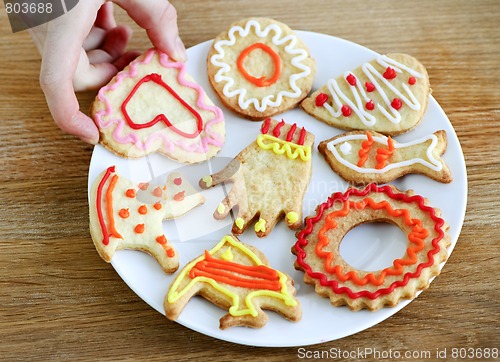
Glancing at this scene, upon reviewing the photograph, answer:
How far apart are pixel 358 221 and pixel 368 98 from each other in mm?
435

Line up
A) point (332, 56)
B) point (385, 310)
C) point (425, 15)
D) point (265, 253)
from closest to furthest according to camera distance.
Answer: point (385, 310) → point (265, 253) → point (332, 56) → point (425, 15)

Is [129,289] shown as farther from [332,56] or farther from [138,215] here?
[332,56]

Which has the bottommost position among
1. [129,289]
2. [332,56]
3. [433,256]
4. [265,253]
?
[129,289]

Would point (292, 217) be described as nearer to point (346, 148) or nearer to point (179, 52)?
point (346, 148)

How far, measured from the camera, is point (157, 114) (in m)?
2.16

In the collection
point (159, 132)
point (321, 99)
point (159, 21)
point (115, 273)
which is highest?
point (159, 21)

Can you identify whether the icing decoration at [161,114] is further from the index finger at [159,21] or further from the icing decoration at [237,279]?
the icing decoration at [237,279]

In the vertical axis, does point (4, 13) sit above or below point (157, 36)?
below

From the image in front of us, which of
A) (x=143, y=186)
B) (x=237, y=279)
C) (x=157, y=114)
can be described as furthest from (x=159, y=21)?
(x=237, y=279)

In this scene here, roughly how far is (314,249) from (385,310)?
0.25 meters

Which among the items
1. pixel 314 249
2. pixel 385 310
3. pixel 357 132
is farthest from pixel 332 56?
pixel 385 310

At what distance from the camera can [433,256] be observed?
1.83 metres

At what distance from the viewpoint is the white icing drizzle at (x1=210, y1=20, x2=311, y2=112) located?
2174 millimetres

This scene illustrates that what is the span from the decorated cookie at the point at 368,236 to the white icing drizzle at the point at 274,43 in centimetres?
39
